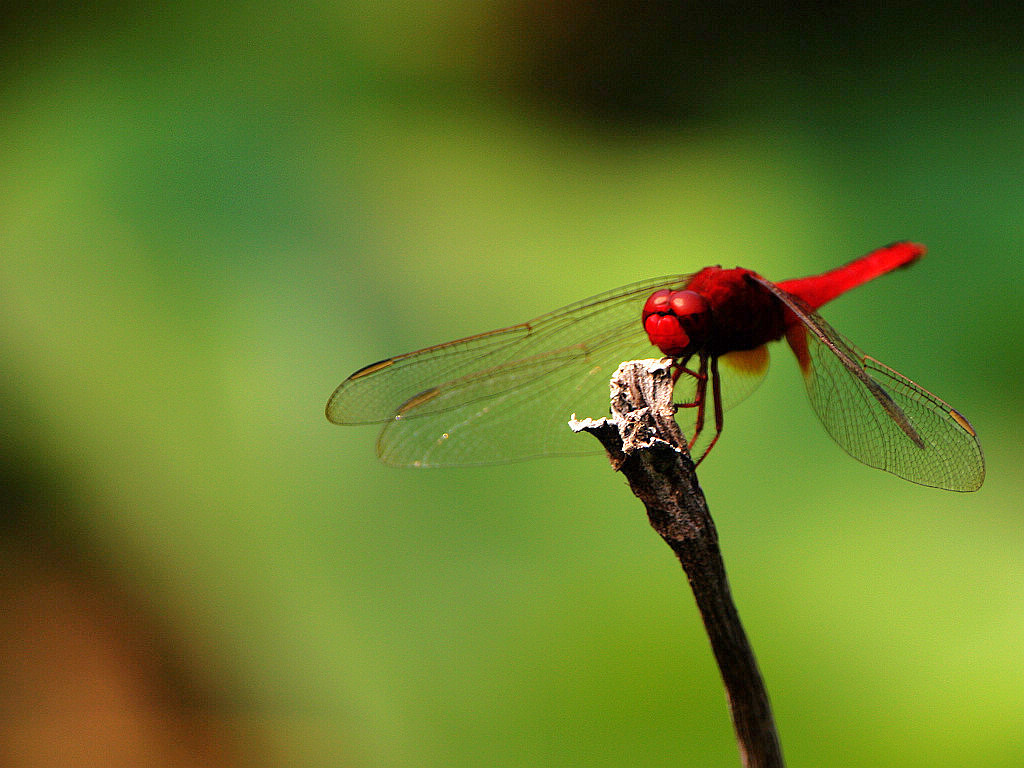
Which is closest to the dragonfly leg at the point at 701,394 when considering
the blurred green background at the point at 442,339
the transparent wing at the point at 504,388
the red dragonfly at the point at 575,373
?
the red dragonfly at the point at 575,373

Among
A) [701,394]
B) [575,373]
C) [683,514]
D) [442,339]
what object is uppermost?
[442,339]

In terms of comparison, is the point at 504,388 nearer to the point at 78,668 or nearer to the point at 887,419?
the point at 887,419

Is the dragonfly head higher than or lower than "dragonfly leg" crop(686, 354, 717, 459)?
higher

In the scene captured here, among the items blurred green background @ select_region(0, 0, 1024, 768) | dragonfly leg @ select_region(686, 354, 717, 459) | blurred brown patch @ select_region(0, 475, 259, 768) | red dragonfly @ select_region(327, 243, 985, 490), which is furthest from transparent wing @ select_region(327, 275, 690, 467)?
blurred brown patch @ select_region(0, 475, 259, 768)

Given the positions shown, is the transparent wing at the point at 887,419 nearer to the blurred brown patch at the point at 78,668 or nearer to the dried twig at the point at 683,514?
the dried twig at the point at 683,514

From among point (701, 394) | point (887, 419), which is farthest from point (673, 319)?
→ point (887, 419)

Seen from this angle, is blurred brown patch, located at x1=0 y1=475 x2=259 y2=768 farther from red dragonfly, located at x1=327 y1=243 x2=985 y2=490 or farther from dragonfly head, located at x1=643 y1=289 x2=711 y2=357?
dragonfly head, located at x1=643 y1=289 x2=711 y2=357
